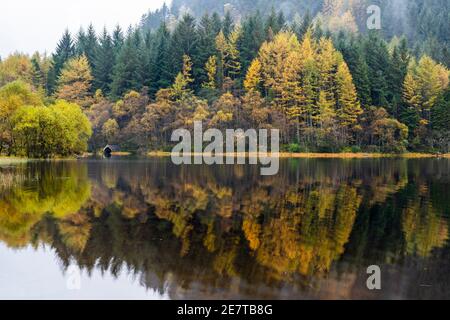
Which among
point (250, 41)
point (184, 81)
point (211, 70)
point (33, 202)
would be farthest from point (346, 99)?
point (33, 202)

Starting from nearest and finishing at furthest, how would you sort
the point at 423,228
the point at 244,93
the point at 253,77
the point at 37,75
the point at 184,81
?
1. the point at 423,228
2. the point at 244,93
3. the point at 253,77
4. the point at 184,81
5. the point at 37,75

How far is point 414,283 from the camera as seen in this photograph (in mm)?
10039

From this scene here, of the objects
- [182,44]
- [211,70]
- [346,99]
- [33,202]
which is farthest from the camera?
[182,44]

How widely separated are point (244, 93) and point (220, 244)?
73798 mm

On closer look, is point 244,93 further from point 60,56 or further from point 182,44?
point 60,56

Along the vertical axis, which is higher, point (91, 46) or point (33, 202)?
point (91, 46)

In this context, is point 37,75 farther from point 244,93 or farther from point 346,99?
point 346,99

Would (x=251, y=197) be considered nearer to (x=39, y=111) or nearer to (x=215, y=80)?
(x=39, y=111)

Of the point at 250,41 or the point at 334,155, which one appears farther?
the point at 250,41

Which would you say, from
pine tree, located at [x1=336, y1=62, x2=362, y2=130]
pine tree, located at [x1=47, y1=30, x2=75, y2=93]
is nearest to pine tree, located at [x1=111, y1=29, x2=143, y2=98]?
pine tree, located at [x1=47, y1=30, x2=75, y2=93]

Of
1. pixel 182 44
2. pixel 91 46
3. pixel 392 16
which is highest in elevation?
pixel 392 16

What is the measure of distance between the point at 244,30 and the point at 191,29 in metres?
11.3

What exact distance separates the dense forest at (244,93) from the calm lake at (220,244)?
142 feet

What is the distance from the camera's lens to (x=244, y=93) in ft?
281
